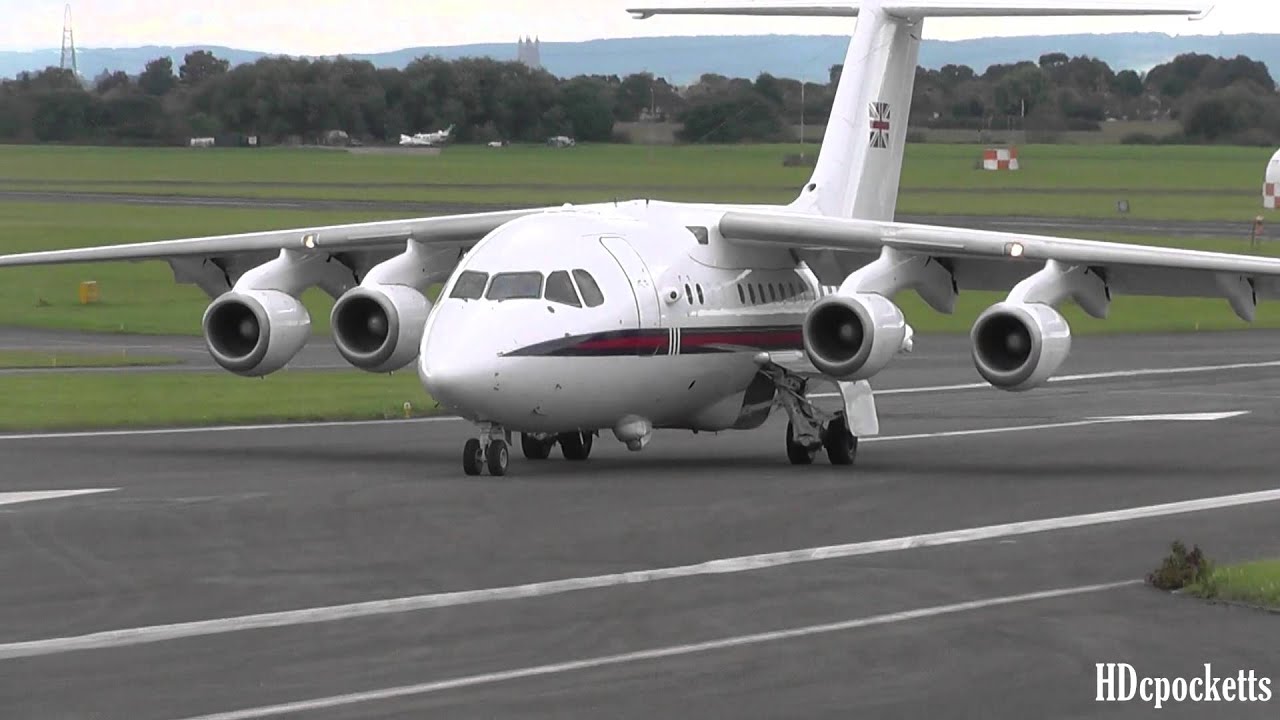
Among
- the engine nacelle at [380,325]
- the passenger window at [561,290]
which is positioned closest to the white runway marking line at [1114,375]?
the engine nacelle at [380,325]

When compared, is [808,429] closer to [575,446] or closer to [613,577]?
[575,446]

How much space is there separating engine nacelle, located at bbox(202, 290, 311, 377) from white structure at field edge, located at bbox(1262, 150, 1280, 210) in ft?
197

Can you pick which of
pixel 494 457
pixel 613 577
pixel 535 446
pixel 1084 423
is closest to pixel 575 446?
pixel 535 446

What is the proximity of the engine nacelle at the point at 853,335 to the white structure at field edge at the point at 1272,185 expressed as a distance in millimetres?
59187

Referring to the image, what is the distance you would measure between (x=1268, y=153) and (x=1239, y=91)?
384 inches

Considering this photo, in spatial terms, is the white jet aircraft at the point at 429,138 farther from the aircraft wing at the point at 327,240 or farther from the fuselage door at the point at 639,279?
the fuselage door at the point at 639,279

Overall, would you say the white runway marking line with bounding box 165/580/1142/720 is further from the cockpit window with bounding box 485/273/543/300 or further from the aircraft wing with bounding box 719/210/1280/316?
the cockpit window with bounding box 485/273/543/300

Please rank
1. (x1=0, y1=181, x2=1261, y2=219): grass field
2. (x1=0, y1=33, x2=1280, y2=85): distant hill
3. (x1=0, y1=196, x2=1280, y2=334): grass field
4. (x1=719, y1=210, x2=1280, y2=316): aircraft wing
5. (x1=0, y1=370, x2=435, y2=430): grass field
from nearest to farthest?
(x1=719, y1=210, x2=1280, y2=316): aircraft wing, (x1=0, y1=370, x2=435, y2=430): grass field, (x1=0, y1=196, x2=1280, y2=334): grass field, (x1=0, y1=181, x2=1261, y2=219): grass field, (x1=0, y1=33, x2=1280, y2=85): distant hill

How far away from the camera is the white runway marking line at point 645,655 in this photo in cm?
1224

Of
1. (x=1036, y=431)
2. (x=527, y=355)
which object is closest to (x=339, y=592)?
(x=527, y=355)

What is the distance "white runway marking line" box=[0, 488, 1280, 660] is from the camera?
560 inches

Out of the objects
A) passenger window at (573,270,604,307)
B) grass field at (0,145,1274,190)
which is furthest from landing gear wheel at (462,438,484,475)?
grass field at (0,145,1274,190)

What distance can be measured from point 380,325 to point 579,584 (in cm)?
986

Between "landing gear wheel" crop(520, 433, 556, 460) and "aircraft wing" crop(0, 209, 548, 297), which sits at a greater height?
"aircraft wing" crop(0, 209, 548, 297)
